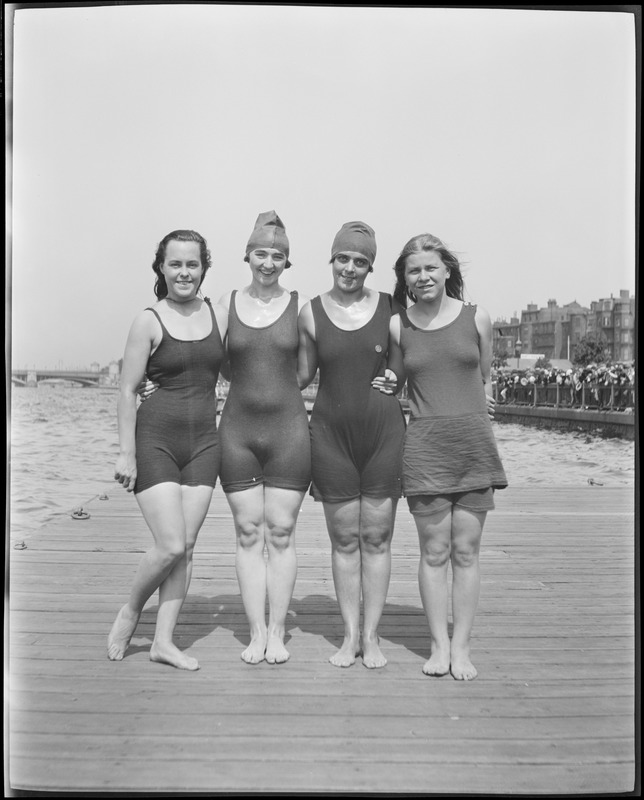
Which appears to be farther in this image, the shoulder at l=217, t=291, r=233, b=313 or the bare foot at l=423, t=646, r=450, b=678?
the shoulder at l=217, t=291, r=233, b=313

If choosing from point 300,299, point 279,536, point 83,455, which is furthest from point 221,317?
point 83,455

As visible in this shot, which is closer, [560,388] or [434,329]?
[434,329]

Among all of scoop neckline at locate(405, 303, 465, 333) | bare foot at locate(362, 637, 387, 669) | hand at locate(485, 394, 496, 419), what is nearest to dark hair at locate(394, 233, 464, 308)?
scoop neckline at locate(405, 303, 465, 333)

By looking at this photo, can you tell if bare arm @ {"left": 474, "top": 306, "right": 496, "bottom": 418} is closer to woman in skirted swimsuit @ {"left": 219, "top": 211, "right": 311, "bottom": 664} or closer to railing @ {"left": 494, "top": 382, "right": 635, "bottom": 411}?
woman in skirted swimsuit @ {"left": 219, "top": 211, "right": 311, "bottom": 664}

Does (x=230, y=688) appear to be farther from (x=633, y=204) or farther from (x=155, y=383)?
(x=633, y=204)

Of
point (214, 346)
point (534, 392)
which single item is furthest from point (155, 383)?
point (534, 392)

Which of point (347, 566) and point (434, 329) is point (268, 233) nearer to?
point (434, 329)

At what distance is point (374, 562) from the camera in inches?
133

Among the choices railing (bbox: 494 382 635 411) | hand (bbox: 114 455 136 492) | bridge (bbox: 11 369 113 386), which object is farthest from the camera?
railing (bbox: 494 382 635 411)

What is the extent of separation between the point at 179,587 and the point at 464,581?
1.16m

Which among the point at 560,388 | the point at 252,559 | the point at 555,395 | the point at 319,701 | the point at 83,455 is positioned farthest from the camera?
the point at 555,395

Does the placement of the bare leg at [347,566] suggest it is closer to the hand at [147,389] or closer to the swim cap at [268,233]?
the hand at [147,389]

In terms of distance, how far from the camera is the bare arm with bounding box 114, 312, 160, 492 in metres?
3.21

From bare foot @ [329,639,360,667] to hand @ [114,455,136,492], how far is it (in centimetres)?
109
